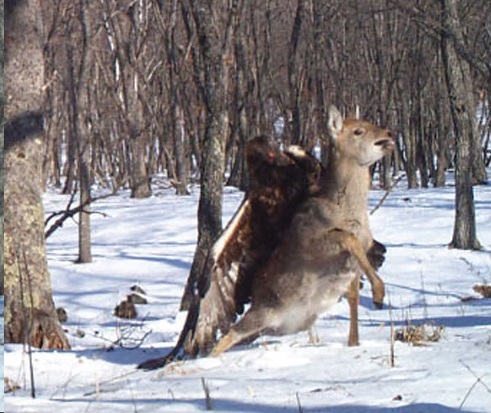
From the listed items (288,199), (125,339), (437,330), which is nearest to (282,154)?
(288,199)

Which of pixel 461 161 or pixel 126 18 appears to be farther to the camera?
pixel 126 18

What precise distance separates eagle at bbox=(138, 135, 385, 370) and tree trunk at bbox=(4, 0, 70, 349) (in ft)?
6.38

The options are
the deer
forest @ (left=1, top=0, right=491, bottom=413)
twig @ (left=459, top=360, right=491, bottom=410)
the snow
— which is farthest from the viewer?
the deer

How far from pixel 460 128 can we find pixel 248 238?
10789mm

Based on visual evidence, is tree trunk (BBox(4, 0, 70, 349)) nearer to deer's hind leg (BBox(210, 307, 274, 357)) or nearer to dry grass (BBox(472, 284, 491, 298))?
deer's hind leg (BBox(210, 307, 274, 357))

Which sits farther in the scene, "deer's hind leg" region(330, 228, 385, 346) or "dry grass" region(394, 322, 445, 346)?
"dry grass" region(394, 322, 445, 346)

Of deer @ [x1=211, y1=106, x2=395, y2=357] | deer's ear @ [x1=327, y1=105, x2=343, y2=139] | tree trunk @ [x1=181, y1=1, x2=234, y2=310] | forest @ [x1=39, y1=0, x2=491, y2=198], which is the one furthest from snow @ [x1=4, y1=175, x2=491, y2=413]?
forest @ [x1=39, y1=0, x2=491, y2=198]

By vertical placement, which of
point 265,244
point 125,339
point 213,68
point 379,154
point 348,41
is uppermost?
point 348,41

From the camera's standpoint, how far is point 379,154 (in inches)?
246

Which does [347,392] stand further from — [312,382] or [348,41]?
[348,41]

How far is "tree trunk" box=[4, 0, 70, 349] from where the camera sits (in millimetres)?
8188

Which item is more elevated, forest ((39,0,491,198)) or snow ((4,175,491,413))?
forest ((39,0,491,198))

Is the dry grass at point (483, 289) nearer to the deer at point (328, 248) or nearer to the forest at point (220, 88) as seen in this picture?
the forest at point (220, 88)

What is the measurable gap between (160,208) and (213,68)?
1467cm
